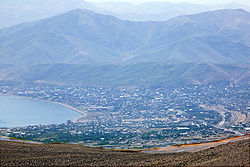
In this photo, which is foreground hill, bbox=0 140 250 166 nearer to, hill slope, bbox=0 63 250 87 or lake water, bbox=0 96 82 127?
lake water, bbox=0 96 82 127

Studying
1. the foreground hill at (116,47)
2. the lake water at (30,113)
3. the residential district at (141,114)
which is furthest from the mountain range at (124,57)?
the lake water at (30,113)

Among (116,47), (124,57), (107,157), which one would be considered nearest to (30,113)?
(107,157)

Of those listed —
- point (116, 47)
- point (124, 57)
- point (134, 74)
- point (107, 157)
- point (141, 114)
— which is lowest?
point (107, 157)

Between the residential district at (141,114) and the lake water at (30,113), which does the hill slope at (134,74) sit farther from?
the lake water at (30,113)

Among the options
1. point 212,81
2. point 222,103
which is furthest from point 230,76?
point 222,103

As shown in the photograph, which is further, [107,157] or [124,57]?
[124,57]

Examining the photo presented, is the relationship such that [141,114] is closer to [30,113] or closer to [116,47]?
[30,113]

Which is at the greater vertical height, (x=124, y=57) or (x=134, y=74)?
(x=124, y=57)

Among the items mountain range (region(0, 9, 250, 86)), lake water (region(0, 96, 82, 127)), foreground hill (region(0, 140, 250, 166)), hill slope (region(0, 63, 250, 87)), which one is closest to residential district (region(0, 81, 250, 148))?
lake water (region(0, 96, 82, 127))
